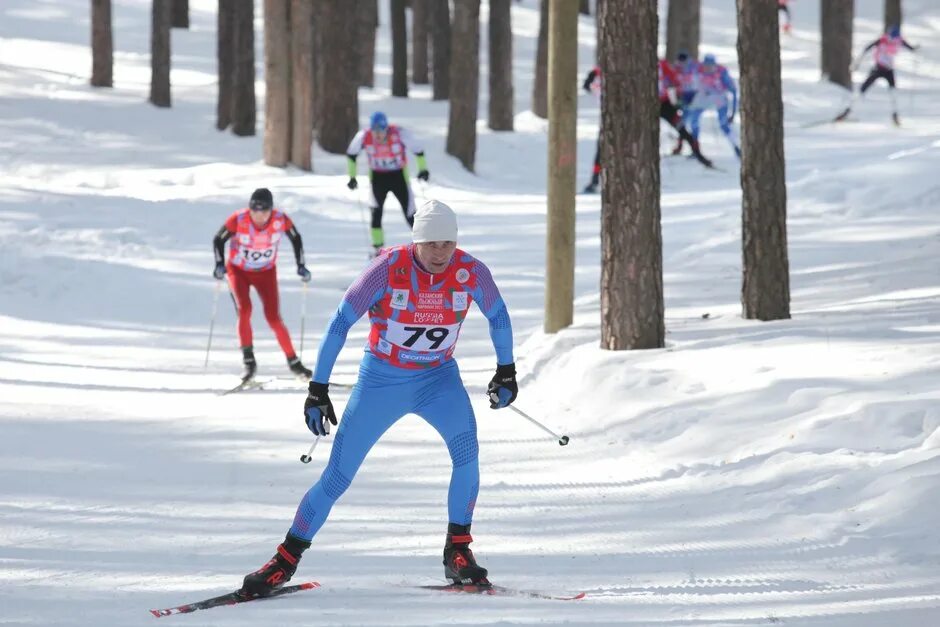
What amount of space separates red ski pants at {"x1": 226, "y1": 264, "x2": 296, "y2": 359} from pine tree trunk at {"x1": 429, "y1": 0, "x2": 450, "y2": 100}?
21106 millimetres

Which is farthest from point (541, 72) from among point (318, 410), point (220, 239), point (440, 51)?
point (318, 410)

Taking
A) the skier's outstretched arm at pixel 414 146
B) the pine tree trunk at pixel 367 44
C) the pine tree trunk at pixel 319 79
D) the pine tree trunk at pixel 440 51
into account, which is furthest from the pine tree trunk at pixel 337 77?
the pine tree trunk at pixel 367 44

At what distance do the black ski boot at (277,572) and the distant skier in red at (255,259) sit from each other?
6.24m

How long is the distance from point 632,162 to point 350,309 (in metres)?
5.39

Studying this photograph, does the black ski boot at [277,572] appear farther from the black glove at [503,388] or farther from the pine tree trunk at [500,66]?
the pine tree trunk at [500,66]

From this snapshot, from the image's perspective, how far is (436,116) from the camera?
104 feet

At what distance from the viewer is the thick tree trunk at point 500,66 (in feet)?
99.8

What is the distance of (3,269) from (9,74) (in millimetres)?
17481

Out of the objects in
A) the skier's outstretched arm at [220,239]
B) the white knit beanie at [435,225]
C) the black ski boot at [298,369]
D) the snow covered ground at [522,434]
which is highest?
the white knit beanie at [435,225]

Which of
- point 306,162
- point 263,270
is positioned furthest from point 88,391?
point 306,162

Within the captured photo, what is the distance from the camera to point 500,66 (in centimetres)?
3070

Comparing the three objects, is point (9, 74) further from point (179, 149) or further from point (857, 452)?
point (857, 452)

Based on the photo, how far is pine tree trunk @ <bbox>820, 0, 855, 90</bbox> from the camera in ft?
115

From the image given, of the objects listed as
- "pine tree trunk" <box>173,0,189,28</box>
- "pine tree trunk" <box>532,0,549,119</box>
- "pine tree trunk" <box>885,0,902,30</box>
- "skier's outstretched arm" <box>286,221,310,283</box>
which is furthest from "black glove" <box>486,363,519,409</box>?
"pine tree trunk" <box>173,0,189,28</box>
